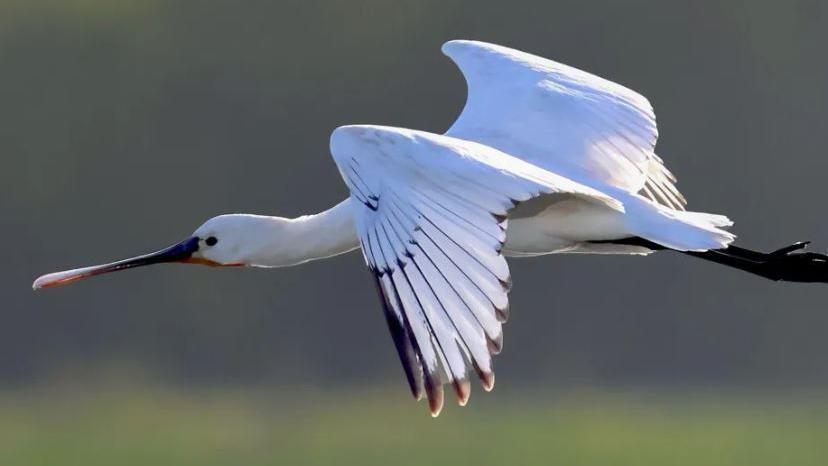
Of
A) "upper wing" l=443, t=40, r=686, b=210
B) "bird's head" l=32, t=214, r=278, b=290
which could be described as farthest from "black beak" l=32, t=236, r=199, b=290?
"upper wing" l=443, t=40, r=686, b=210

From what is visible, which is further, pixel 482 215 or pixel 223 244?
pixel 223 244

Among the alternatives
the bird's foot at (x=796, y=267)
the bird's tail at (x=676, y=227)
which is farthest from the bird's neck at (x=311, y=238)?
the bird's foot at (x=796, y=267)

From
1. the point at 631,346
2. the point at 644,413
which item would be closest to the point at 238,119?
the point at 631,346

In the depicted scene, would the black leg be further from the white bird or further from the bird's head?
the bird's head

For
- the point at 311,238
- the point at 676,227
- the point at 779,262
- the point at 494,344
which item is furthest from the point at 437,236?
the point at 779,262

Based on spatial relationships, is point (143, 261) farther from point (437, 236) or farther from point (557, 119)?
point (437, 236)

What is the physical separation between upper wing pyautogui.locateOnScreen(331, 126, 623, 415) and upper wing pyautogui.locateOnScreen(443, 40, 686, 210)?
105cm

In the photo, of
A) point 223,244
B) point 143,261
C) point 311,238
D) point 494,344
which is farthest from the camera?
point 143,261

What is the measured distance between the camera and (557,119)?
841 centimetres

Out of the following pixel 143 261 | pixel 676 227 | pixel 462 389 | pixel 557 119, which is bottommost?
pixel 462 389

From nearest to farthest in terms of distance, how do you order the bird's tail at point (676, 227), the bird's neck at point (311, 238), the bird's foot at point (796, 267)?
the bird's tail at point (676, 227) < the bird's neck at point (311, 238) < the bird's foot at point (796, 267)

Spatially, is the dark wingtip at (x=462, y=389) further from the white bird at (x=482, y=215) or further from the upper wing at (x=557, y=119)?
the upper wing at (x=557, y=119)

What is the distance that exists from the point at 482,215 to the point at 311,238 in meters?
1.49

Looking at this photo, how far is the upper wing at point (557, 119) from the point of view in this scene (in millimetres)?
8227
